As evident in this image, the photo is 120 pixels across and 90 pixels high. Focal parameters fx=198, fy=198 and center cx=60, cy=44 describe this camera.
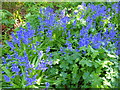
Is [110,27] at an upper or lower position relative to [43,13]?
lower

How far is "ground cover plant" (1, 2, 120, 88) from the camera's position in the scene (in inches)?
105

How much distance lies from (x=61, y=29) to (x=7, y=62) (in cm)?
108

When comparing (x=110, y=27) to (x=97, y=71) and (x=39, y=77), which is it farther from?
(x=39, y=77)

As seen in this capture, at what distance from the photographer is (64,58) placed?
293 cm

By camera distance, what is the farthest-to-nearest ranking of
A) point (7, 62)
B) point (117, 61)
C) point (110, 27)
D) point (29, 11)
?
1. point (29, 11)
2. point (110, 27)
3. point (7, 62)
4. point (117, 61)

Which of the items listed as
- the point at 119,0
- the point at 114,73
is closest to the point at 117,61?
the point at 114,73

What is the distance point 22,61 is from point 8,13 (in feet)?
6.48

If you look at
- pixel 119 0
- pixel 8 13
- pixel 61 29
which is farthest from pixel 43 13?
pixel 119 0

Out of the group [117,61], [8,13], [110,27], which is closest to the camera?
[117,61]

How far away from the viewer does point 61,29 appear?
3.49 m

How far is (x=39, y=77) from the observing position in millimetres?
2744

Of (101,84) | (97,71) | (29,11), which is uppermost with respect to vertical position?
(29,11)

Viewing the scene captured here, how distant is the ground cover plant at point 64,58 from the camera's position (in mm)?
2666

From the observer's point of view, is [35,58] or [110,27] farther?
[110,27]
